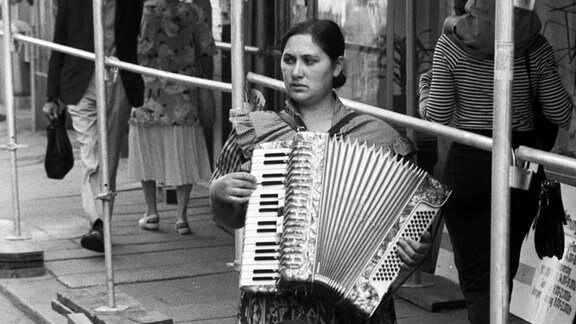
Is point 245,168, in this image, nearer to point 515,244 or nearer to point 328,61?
point 328,61

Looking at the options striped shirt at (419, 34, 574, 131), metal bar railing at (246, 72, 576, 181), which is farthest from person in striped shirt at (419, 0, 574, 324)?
metal bar railing at (246, 72, 576, 181)

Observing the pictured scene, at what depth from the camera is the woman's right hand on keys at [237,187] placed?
372 centimetres

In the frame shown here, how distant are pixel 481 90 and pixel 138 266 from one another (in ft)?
11.7

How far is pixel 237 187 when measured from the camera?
375 cm

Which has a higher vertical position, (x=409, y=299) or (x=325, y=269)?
(x=325, y=269)

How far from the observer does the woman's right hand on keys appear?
12.2ft

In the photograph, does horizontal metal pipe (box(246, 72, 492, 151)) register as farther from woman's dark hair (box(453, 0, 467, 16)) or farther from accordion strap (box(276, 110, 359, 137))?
woman's dark hair (box(453, 0, 467, 16))

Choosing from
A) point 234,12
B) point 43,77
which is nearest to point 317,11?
point 234,12

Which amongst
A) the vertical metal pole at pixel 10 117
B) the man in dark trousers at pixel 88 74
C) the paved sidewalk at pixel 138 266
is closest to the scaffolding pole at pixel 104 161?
the paved sidewalk at pixel 138 266

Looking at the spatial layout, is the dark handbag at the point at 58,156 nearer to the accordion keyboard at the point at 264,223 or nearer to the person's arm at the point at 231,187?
the person's arm at the point at 231,187

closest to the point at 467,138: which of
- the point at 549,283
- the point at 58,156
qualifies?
the point at 549,283

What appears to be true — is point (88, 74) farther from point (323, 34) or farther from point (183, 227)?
point (323, 34)

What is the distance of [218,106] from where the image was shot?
34.2ft

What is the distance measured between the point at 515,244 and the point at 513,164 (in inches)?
61.9
